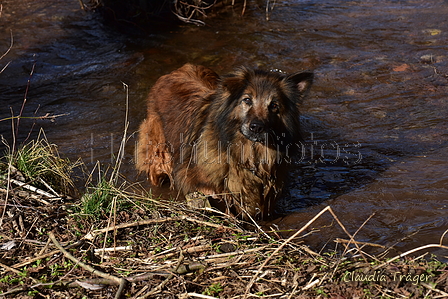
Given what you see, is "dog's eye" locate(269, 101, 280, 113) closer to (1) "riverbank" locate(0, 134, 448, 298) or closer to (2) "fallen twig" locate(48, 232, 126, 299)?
(1) "riverbank" locate(0, 134, 448, 298)

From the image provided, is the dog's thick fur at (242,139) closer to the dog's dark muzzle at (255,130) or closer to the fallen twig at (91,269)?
the dog's dark muzzle at (255,130)

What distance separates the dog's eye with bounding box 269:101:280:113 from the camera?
4.53 metres

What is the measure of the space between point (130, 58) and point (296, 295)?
7168 millimetres

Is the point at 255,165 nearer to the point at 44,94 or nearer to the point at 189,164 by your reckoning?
the point at 189,164

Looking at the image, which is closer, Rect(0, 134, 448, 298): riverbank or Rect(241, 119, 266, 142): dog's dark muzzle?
Rect(0, 134, 448, 298): riverbank

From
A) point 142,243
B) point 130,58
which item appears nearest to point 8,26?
point 130,58

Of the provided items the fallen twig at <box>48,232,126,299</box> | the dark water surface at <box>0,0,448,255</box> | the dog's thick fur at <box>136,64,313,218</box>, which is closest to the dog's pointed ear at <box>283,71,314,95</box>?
the dog's thick fur at <box>136,64,313,218</box>

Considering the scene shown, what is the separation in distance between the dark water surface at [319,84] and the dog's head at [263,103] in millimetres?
999

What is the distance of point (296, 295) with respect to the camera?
10.1ft

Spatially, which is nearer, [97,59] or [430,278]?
[430,278]

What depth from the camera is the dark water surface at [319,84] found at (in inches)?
203

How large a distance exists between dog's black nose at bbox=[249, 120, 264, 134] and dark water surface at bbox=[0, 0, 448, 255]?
1110 millimetres

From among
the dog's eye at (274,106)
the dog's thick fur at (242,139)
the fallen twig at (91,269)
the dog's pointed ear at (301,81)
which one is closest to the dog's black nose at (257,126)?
the dog's thick fur at (242,139)

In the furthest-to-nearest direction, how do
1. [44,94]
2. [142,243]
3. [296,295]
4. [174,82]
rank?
1. [44,94]
2. [174,82]
3. [142,243]
4. [296,295]
